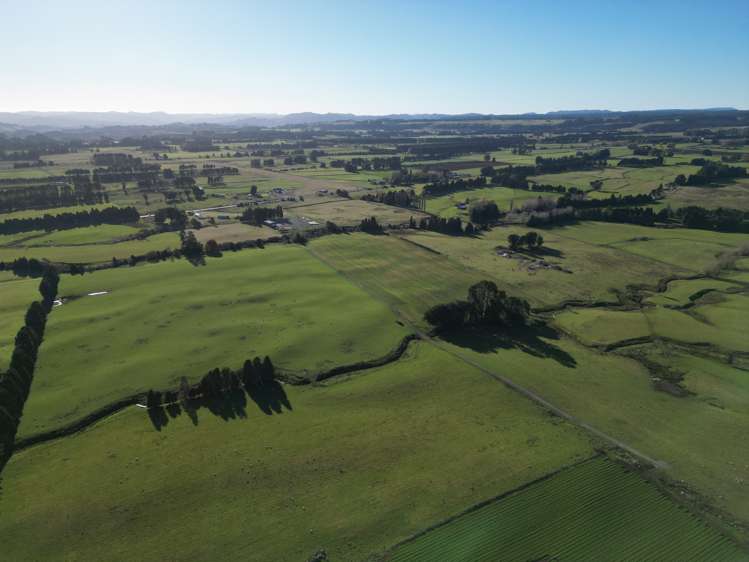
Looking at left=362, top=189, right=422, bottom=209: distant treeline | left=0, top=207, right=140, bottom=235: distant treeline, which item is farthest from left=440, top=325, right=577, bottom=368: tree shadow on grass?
left=0, top=207, right=140, bottom=235: distant treeline

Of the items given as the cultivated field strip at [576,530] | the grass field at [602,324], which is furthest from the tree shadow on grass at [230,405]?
the grass field at [602,324]

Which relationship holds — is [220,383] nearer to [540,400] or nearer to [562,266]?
[540,400]

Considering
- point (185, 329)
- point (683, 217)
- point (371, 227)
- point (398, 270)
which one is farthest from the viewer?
point (371, 227)

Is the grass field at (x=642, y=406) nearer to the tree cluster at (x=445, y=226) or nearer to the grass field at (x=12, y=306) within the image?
the grass field at (x=12, y=306)

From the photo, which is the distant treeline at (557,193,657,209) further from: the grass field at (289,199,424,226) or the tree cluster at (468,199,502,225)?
the grass field at (289,199,424,226)

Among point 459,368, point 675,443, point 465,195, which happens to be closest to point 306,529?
point 459,368

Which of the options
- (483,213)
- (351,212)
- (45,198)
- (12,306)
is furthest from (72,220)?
(483,213)
